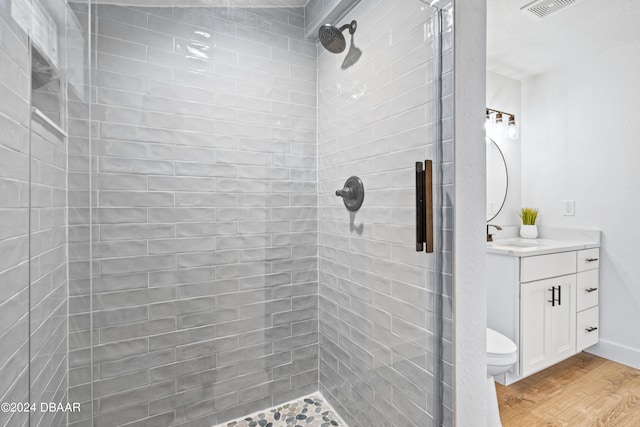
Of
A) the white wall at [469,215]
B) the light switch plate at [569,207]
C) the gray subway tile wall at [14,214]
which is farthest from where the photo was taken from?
the light switch plate at [569,207]

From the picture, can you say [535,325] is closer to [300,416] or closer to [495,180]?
[495,180]

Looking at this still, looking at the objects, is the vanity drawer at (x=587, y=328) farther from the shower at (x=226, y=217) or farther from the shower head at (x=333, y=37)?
the shower head at (x=333, y=37)

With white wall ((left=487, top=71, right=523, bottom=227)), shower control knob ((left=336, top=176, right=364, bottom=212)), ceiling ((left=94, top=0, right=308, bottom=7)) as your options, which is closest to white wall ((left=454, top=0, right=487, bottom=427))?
shower control knob ((left=336, top=176, right=364, bottom=212))

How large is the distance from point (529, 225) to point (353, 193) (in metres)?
2.37

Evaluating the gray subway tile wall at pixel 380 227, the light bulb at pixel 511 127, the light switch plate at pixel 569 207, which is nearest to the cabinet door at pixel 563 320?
the light switch plate at pixel 569 207

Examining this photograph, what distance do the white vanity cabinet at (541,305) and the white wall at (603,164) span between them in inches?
8.2

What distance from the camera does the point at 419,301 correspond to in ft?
3.55

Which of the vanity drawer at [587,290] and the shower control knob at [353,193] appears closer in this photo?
the shower control knob at [353,193]

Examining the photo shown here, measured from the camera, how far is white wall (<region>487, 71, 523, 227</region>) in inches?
110

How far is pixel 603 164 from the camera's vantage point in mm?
2477

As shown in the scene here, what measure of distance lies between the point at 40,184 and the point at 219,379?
82cm

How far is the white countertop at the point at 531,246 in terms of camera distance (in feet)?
6.57

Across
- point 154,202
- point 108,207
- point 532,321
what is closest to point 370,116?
point 154,202

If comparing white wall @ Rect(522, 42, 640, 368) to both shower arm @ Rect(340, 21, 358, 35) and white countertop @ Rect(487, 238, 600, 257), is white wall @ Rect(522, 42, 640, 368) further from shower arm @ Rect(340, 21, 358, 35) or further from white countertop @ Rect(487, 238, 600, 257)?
shower arm @ Rect(340, 21, 358, 35)
